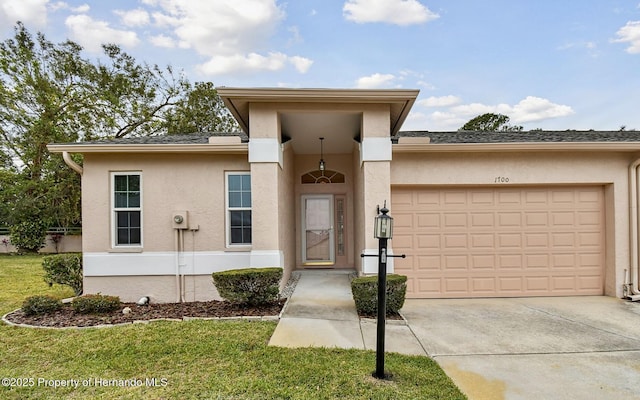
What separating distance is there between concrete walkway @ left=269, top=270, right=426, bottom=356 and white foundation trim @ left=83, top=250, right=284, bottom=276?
68.9 inches

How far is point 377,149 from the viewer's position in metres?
6.10

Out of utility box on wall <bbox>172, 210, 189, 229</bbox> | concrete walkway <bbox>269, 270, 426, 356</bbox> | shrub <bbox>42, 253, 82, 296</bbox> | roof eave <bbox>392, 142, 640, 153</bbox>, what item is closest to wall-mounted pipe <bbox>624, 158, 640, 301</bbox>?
roof eave <bbox>392, 142, 640, 153</bbox>

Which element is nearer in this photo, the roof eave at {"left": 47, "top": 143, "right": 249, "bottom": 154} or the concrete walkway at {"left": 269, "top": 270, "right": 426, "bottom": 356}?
the concrete walkway at {"left": 269, "top": 270, "right": 426, "bottom": 356}

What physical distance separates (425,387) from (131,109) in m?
23.7

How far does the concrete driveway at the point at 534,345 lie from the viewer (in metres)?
3.22

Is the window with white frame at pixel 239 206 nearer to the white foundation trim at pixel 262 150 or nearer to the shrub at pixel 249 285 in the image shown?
the white foundation trim at pixel 262 150

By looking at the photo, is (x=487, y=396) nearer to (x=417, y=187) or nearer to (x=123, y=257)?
(x=417, y=187)

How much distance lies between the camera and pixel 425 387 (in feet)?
10.0

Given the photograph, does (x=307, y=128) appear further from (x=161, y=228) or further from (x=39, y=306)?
(x=39, y=306)

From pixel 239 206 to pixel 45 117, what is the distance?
1785cm

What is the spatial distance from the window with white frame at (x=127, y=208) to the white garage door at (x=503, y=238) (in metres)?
5.48

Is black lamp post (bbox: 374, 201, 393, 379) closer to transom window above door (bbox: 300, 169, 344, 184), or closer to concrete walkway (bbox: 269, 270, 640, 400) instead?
concrete walkway (bbox: 269, 270, 640, 400)

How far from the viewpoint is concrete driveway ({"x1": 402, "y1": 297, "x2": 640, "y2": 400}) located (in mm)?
3221

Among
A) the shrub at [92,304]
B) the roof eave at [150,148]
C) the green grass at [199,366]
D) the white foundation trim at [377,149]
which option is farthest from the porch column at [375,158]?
the shrub at [92,304]
